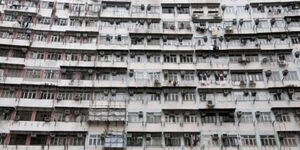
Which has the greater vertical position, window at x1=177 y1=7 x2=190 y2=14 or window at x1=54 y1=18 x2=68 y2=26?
window at x1=177 y1=7 x2=190 y2=14

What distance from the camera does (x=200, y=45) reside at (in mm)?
29391

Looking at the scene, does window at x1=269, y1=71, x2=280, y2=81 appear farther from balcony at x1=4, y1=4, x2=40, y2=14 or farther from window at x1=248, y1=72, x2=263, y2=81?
balcony at x1=4, y1=4, x2=40, y2=14

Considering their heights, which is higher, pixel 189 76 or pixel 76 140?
pixel 189 76

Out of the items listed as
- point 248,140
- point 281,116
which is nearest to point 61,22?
point 248,140

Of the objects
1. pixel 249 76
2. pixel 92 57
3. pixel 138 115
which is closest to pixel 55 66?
pixel 92 57

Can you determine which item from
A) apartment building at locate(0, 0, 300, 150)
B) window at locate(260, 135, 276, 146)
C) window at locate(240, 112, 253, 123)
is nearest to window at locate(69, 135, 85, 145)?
apartment building at locate(0, 0, 300, 150)

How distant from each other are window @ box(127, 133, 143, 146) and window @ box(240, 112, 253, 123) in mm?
8990

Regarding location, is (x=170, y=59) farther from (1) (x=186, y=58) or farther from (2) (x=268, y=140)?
(2) (x=268, y=140)

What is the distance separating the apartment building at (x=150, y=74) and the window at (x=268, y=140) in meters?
0.08

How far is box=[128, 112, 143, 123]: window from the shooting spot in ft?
86.2

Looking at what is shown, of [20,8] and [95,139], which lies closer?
[95,139]

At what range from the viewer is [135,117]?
26.4 m

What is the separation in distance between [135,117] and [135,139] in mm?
1976

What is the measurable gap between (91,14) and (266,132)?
797 inches
